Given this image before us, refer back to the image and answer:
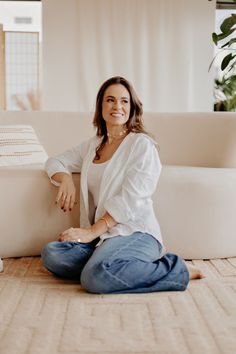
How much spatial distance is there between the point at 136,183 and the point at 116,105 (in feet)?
1.06

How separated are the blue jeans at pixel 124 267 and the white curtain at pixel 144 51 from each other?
12.9 ft

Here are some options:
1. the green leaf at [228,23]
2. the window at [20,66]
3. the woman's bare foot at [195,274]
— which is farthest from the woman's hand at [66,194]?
the window at [20,66]

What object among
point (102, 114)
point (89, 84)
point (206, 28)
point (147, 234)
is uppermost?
point (206, 28)

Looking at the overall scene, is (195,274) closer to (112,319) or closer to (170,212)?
(170,212)

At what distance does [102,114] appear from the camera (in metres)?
2.14

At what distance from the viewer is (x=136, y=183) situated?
1942 millimetres

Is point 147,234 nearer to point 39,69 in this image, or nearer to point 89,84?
point 89,84

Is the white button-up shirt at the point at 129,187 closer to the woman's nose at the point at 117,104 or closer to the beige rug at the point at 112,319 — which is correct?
the woman's nose at the point at 117,104

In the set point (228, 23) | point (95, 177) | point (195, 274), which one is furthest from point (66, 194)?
point (228, 23)

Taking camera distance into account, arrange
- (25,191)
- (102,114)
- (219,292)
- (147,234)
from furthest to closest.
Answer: (25,191)
(102,114)
(147,234)
(219,292)

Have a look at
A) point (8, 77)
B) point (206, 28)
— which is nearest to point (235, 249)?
point (206, 28)

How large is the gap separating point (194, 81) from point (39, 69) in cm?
203

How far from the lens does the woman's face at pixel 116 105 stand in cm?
205

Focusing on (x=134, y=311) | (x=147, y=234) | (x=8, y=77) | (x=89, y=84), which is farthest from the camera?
(x=8, y=77)
